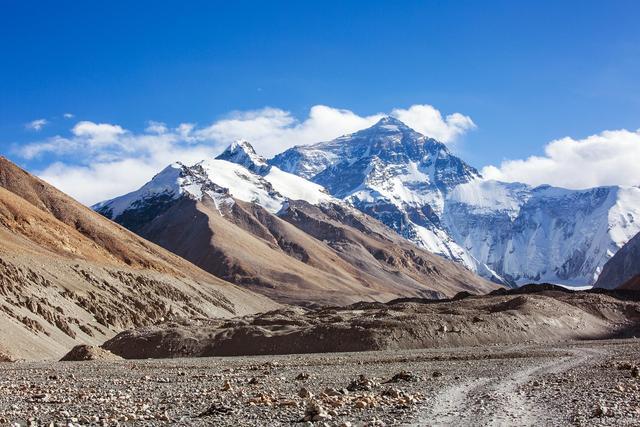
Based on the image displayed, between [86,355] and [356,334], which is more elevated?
[356,334]

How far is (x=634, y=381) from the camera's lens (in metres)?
29.0

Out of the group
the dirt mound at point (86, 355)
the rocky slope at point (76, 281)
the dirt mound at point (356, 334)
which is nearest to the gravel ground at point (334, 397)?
the dirt mound at point (86, 355)

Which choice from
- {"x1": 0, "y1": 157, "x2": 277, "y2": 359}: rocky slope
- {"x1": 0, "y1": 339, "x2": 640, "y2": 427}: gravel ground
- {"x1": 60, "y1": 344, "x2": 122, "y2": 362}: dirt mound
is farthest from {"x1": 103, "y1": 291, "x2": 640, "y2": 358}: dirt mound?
{"x1": 0, "y1": 339, "x2": 640, "y2": 427}: gravel ground

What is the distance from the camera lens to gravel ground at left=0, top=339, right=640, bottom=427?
19172mm

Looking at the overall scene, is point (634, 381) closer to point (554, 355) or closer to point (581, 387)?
point (581, 387)

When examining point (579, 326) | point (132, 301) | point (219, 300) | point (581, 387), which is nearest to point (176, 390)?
point (581, 387)

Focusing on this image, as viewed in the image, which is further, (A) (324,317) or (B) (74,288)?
(B) (74,288)

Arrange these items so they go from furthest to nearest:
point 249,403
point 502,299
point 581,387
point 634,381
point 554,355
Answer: point 502,299, point 554,355, point 634,381, point 581,387, point 249,403

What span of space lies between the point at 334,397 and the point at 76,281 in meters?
88.1

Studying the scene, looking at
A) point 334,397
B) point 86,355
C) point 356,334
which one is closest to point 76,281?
point 86,355

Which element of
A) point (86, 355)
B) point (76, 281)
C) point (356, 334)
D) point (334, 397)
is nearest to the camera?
point (334, 397)

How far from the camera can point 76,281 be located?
105250mm

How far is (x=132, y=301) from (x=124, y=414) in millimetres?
96379

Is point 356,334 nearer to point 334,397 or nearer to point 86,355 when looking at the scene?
point 86,355
